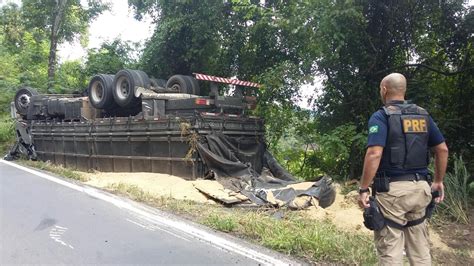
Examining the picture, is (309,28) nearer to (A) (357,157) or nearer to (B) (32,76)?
(A) (357,157)

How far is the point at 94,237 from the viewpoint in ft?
14.2

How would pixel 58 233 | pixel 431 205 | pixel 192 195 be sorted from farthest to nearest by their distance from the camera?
pixel 192 195 < pixel 58 233 < pixel 431 205

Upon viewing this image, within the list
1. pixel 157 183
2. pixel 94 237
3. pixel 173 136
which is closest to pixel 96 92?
pixel 173 136

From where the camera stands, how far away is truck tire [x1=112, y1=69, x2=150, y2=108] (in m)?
9.61

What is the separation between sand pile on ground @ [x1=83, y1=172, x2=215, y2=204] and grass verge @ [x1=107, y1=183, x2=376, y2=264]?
88 centimetres

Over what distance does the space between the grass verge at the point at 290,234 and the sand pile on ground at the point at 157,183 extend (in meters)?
0.88

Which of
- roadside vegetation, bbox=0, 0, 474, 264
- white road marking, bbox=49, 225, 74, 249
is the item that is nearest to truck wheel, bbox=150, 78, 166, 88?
roadside vegetation, bbox=0, 0, 474, 264

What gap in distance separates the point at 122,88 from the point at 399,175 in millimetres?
8138

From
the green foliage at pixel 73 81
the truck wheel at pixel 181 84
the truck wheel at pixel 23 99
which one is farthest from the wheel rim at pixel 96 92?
the green foliage at pixel 73 81

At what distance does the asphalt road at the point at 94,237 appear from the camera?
372 cm

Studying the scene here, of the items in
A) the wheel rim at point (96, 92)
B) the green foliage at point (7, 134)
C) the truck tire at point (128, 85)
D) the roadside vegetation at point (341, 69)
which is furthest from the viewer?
the green foliage at point (7, 134)

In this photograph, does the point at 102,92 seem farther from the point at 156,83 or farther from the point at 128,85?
the point at 156,83

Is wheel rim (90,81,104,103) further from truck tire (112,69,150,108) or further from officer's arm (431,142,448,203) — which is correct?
officer's arm (431,142,448,203)

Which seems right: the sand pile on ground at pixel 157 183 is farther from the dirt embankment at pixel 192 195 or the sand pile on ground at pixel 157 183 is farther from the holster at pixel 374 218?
the holster at pixel 374 218
